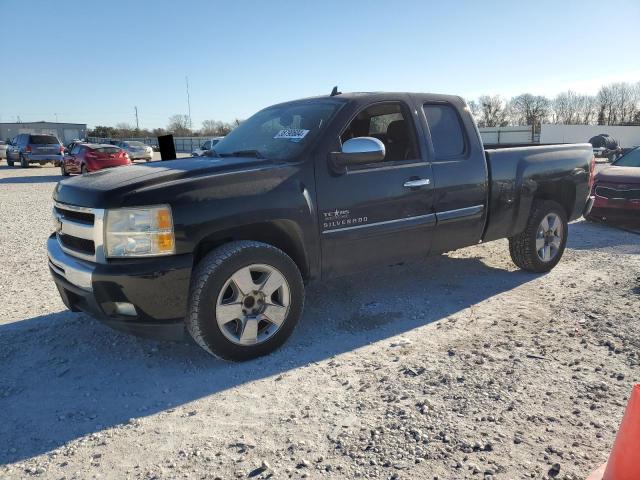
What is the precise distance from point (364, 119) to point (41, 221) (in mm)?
7598

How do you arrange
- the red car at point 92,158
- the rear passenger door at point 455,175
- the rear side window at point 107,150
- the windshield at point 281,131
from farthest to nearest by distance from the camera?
the rear side window at point 107,150 → the red car at point 92,158 → the rear passenger door at point 455,175 → the windshield at point 281,131

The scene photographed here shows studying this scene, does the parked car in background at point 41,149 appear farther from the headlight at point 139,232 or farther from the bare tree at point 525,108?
the bare tree at point 525,108

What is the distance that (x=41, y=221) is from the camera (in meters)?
9.35

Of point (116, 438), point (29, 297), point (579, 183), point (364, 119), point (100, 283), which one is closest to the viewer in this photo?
point (116, 438)

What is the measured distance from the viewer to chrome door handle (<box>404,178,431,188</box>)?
4.21 meters

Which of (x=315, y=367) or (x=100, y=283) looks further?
(x=315, y=367)

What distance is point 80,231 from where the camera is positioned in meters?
3.35

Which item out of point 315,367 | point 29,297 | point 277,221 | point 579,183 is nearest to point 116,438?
point 315,367

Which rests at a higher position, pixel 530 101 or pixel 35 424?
pixel 530 101

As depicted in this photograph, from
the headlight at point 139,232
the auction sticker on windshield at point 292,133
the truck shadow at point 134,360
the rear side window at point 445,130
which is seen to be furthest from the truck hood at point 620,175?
the headlight at point 139,232

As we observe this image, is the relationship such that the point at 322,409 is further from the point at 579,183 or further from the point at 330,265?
the point at 579,183

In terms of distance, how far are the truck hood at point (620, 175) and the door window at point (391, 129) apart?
6.09 metres

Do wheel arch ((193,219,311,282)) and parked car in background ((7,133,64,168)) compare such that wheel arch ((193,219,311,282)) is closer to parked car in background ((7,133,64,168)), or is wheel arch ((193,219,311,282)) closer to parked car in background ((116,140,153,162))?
parked car in background ((7,133,64,168))

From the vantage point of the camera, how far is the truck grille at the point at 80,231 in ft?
10.4
